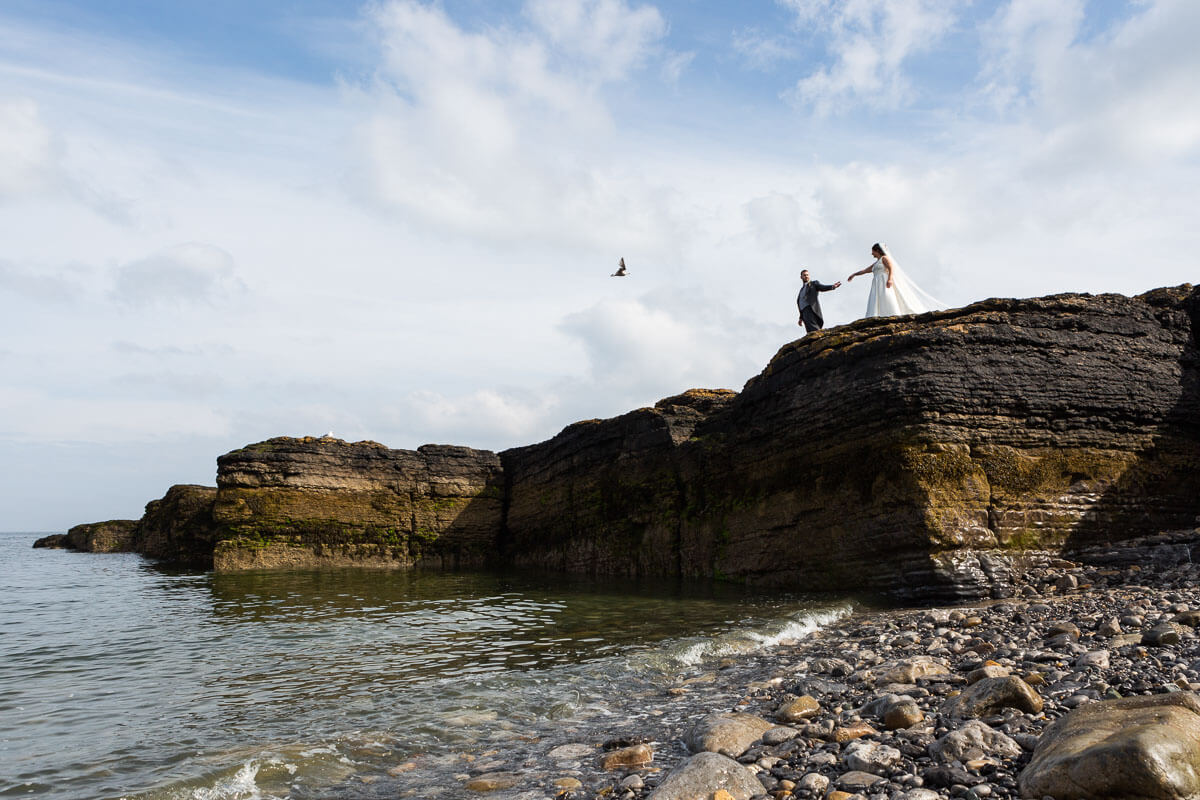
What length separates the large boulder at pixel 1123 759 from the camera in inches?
128

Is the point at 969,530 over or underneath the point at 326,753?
over

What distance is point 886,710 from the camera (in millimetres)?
5152

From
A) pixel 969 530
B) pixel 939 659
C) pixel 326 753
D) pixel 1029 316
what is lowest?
pixel 326 753

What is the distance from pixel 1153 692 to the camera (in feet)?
16.1

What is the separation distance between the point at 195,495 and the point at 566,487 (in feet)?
75.3

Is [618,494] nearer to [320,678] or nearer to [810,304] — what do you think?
[810,304]

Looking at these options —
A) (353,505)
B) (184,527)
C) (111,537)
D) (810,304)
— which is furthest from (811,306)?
(111,537)

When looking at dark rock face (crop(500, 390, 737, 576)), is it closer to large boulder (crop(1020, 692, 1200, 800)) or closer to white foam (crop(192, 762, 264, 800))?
white foam (crop(192, 762, 264, 800))

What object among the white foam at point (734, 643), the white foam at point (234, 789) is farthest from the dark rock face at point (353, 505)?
the white foam at point (234, 789)

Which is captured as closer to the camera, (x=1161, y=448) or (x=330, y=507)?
(x=1161, y=448)

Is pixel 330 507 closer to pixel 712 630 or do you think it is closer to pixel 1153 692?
pixel 712 630

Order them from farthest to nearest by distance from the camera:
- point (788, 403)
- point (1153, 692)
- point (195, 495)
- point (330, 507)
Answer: point (195, 495)
point (330, 507)
point (788, 403)
point (1153, 692)

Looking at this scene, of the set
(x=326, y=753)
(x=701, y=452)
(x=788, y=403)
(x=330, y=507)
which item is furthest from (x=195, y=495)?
(x=326, y=753)

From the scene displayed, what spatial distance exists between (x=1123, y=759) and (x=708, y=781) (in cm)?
209
